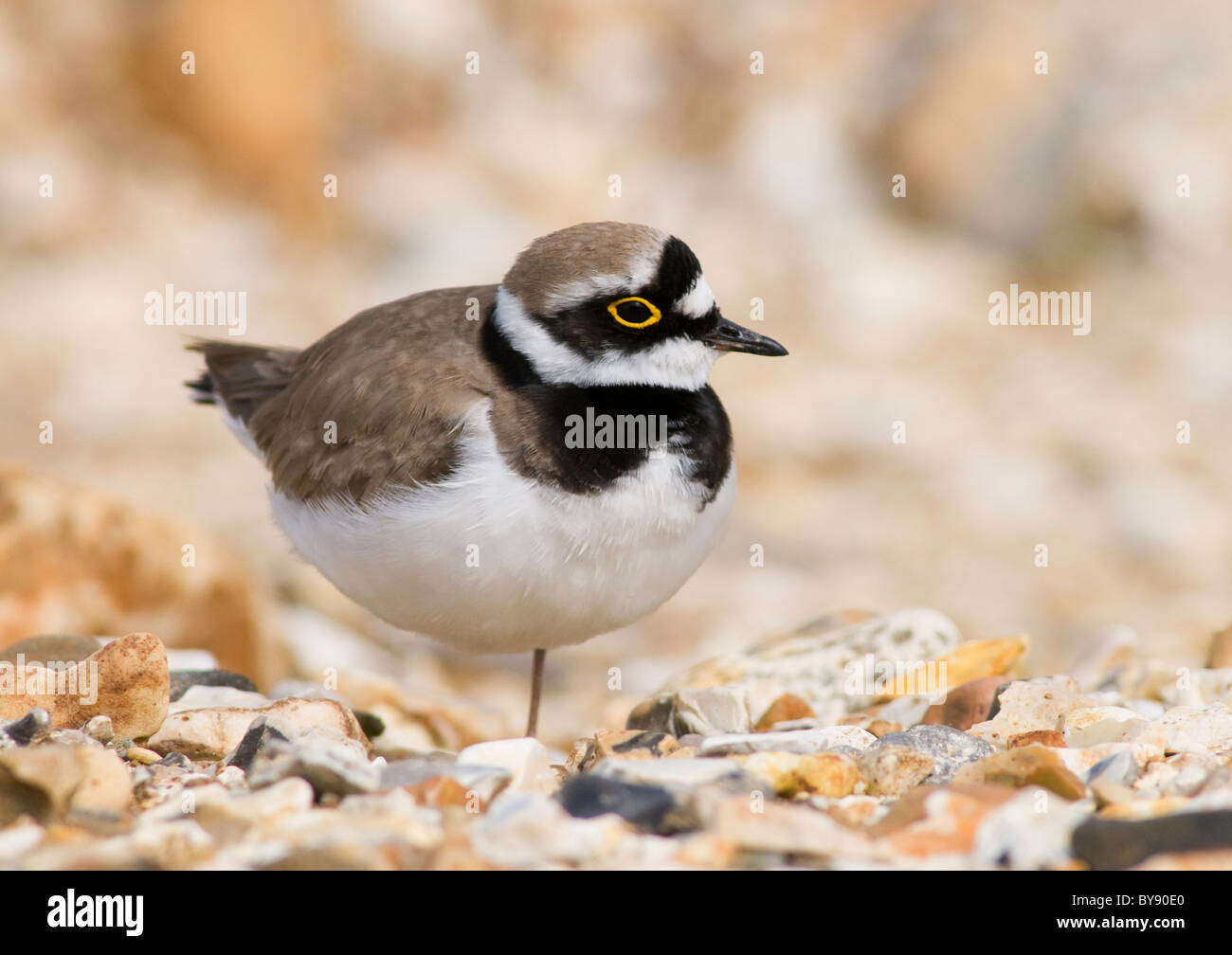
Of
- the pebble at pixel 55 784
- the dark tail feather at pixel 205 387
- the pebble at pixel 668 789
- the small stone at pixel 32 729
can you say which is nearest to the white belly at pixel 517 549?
the pebble at pixel 668 789

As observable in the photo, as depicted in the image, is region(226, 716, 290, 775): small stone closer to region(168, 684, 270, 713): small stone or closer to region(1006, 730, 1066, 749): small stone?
region(168, 684, 270, 713): small stone

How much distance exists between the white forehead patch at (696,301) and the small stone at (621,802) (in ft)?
6.15

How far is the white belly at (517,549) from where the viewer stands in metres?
4.80

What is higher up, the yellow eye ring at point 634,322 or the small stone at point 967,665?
the yellow eye ring at point 634,322

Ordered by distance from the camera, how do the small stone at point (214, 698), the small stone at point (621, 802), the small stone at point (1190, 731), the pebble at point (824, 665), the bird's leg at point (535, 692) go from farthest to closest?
the bird's leg at point (535, 692)
the pebble at point (824, 665)
the small stone at point (214, 698)
the small stone at point (1190, 731)
the small stone at point (621, 802)

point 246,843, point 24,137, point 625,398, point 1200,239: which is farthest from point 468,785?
point 24,137

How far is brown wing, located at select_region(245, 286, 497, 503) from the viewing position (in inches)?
200

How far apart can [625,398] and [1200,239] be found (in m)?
9.27

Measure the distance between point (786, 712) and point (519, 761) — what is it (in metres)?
1.57

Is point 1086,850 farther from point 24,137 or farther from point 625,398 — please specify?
point 24,137

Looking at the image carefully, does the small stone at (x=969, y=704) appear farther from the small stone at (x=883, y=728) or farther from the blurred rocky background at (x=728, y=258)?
the blurred rocky background at (x=728, y=258)

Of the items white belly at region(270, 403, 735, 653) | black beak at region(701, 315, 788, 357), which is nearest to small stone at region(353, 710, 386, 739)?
white belly at region(270, 403, 735, 653)

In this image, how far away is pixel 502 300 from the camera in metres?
5.31

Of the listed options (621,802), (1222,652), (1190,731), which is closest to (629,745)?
(621,802)
